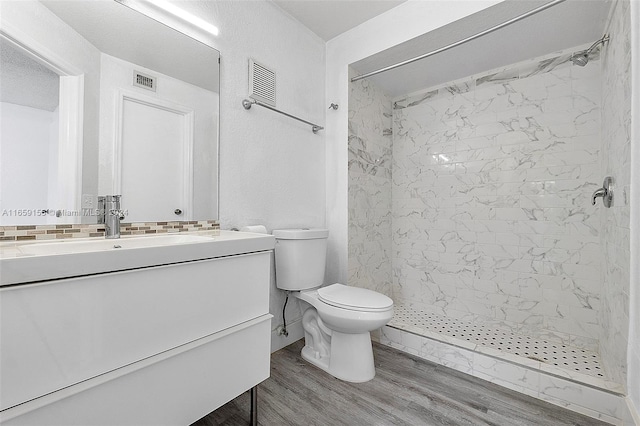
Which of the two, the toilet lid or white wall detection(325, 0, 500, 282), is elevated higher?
white wall detection(325, 0, 500, 282)

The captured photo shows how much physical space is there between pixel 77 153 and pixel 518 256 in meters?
2.77

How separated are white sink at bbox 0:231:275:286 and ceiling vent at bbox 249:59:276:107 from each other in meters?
1.05

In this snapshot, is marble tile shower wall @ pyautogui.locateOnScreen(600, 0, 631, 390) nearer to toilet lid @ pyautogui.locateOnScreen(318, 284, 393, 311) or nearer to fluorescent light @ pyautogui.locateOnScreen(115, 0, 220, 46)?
toilet lid @ pyautogui.locateOnScreen(318, 284, 393, 311)

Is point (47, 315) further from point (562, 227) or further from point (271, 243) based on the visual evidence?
point (562, 227)

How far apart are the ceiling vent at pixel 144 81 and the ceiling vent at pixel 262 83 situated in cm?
58

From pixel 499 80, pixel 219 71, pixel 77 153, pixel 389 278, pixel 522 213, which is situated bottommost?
pixel 389 278

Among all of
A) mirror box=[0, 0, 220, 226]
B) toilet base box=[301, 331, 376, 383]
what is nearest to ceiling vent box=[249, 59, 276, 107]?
mirror box=[0, 0, 220, 226]

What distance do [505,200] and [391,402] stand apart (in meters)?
1.72

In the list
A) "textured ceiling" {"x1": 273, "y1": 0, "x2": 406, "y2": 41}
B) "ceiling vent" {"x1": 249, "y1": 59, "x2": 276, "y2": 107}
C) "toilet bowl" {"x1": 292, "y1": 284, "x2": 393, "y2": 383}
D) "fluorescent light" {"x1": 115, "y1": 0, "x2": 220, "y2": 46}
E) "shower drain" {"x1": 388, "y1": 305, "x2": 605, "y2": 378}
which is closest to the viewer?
"fluorescent light" {"x1": 115, "y1": 0, "x2": 220, "y2": 46}

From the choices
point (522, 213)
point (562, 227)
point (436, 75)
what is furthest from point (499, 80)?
point (562, 227)

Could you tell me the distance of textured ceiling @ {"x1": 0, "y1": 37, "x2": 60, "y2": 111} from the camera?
1021 mm

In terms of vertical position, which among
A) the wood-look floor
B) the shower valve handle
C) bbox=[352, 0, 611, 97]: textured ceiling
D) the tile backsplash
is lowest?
the wood-look floor

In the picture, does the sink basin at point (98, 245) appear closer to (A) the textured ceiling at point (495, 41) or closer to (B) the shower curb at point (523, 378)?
(B) the shower curb at point (523, 378)

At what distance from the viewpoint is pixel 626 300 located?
4.16 ft
